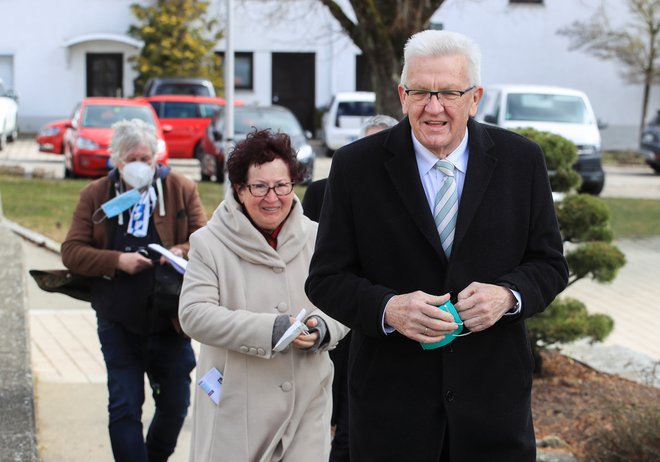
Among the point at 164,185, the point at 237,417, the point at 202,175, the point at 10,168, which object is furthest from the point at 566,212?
the point at 10,168

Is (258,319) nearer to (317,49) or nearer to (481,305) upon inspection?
(481,305)

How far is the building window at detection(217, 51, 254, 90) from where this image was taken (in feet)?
123

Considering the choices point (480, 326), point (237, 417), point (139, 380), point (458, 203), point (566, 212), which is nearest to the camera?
point (480, 326)

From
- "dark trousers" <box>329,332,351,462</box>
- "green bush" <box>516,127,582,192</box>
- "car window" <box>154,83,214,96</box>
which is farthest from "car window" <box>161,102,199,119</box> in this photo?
"dark trousers" <box>329,332,351,462</box>

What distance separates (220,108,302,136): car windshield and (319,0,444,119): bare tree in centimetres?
844

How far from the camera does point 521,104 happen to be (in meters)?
22.3

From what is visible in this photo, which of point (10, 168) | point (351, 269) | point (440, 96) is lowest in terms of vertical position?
point (10, 168)

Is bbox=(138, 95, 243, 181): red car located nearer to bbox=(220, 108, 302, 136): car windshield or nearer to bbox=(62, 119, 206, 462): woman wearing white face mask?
bbox=(220, 108, 302, 136): car windshield

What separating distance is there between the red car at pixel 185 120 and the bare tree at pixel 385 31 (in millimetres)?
10586

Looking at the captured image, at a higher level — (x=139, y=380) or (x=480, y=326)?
(x=480, y=326)

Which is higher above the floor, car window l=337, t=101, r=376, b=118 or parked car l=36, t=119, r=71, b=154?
car window l=337, t=101, r=376, b=118

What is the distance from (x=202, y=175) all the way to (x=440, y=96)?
18.6m

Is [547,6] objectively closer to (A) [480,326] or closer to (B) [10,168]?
(B) [10,168]

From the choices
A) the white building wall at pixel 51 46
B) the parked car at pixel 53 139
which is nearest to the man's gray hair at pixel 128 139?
the parked car at pixel 53 139
